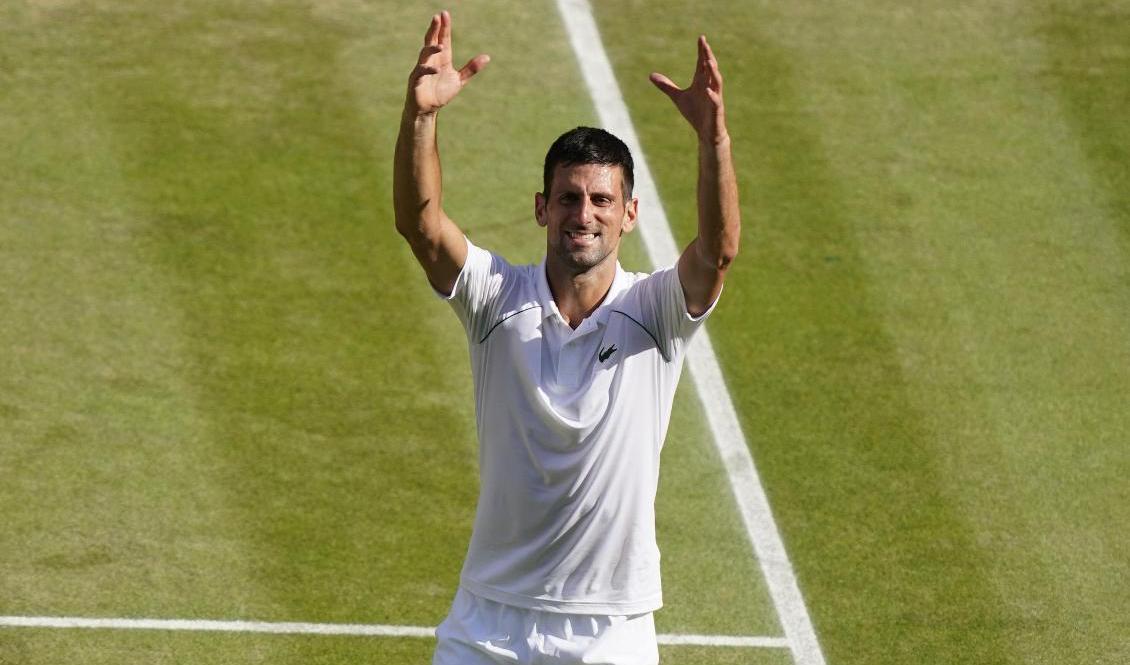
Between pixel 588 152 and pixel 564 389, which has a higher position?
pixel 588 152

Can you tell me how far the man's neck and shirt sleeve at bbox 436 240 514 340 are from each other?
0.59ft

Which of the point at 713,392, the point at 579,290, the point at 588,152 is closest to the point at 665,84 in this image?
the point at 588,152

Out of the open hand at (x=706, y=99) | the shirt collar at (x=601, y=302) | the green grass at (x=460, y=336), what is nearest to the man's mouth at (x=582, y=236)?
the shirt collar at (x=601, y=302)

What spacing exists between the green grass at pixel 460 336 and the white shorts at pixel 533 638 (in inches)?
87.3

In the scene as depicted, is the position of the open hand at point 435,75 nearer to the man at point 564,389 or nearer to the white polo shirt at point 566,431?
the man at point 564,389

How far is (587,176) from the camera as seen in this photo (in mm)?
→ 6527

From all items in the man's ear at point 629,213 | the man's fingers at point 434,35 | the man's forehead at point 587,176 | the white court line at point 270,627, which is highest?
the man's fingers at point 434,35

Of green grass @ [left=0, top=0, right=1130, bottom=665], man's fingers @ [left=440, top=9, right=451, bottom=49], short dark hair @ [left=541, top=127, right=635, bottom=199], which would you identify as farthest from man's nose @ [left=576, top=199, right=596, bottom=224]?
green grass @ [left=0, top=0, right=1130, bottom=665]

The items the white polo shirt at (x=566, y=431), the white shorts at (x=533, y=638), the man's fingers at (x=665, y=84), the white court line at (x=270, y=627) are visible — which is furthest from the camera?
the white court line at (x=270, y=627)

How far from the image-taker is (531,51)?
13.9m

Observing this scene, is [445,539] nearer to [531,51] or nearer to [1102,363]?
[1102,363]

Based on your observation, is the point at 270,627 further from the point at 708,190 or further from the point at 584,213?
the point at 708,190

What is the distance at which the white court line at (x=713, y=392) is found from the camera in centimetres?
936

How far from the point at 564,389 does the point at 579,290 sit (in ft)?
1.18
